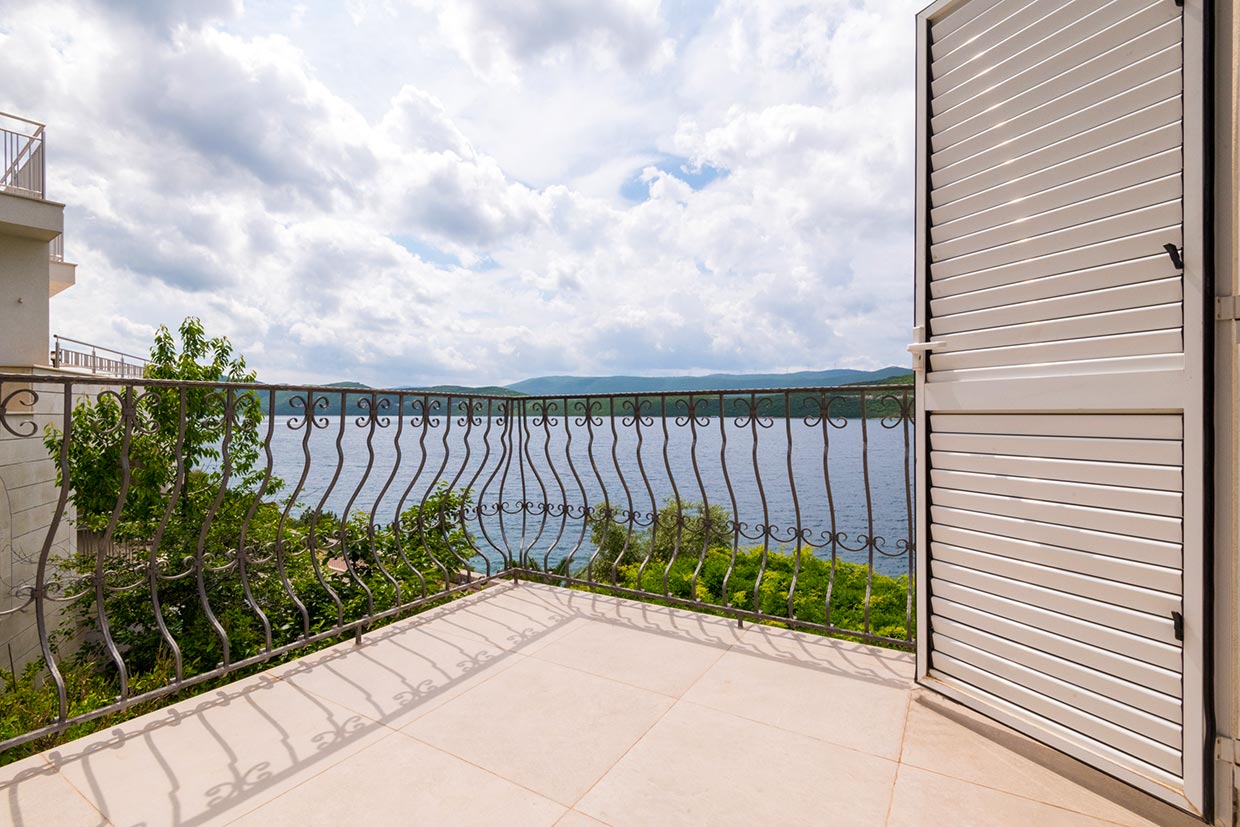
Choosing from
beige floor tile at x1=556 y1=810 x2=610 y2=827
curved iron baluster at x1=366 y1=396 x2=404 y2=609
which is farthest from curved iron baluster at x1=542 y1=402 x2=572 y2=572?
beige floor tile at x1=556 y1=810 x2=610 y2=827

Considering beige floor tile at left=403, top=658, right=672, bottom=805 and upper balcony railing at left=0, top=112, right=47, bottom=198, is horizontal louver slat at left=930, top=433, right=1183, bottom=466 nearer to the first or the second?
beige floor tile at left=403, top=658, right=672, bottom=805

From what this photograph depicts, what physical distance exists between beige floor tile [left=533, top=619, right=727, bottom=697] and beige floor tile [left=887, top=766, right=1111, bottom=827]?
32.3 inches

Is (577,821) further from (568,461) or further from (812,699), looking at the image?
(568,461)

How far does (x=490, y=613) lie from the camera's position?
2871mm

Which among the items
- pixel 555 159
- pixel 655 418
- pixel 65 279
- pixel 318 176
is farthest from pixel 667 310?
pixel 65 279

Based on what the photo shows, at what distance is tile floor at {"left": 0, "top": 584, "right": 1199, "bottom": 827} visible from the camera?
1.40 meters

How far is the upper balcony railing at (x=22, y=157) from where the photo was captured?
8.12 meters

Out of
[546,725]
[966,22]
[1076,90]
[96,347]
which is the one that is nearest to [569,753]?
[546,725]

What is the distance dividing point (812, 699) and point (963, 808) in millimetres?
592

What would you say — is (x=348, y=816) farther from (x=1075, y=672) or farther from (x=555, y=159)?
(x=555, y=159)

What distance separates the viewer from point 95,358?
13484 millimetres

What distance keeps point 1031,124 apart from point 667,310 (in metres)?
15.2

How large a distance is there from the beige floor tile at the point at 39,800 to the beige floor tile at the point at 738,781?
1308 mm

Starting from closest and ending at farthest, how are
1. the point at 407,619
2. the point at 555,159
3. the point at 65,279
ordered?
the point at 407,619 < the point at 555,159 < the point at 65,279
